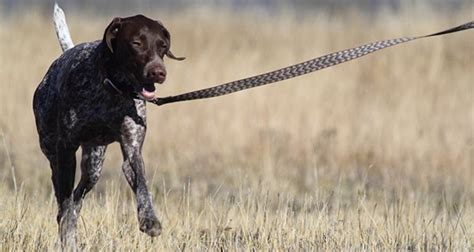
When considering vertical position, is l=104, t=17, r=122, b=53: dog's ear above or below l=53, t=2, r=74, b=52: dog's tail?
below

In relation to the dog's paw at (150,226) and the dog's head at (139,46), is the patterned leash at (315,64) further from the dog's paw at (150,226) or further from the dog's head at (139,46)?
the dog's paw at (150,226)

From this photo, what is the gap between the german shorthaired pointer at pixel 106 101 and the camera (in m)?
6.23

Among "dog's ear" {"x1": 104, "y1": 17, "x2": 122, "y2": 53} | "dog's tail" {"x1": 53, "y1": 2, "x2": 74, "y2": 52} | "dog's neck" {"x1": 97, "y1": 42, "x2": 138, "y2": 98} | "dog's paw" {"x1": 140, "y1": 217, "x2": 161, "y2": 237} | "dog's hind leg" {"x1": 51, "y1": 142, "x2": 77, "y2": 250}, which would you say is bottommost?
"dog's paw" {"x1": 140, "y1": 217, "x2": 161, "y2": 237}

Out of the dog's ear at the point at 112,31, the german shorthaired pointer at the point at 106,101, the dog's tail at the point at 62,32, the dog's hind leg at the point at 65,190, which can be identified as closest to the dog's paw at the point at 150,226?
the german shorthaired pointer at the point at 106,101

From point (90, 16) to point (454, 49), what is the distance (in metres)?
5.70

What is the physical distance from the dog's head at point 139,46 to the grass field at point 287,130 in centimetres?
148

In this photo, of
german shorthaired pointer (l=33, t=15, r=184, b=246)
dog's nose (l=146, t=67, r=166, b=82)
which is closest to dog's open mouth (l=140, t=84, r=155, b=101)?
german shorthaired pointer (l=33, t=15, r=184, b=246)

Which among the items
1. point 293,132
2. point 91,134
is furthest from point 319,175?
point 91,134

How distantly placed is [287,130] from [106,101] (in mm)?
6495

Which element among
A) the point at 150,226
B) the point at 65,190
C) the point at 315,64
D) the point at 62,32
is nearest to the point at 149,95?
the point at 150,226

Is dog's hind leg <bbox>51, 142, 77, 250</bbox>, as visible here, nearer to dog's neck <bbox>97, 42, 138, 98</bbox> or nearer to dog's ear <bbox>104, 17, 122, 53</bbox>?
dog's neck <bbox>97, 42, 138, 98</bbox>

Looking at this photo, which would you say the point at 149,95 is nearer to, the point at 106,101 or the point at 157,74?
the point at 157,74

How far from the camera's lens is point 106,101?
6.55 m

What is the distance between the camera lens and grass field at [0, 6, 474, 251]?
8.72 m
